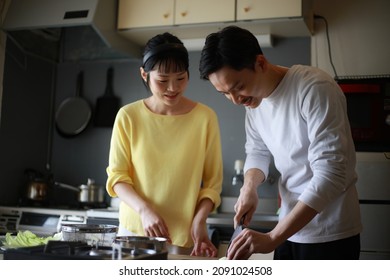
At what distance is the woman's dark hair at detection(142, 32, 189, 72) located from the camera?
1.10 metres

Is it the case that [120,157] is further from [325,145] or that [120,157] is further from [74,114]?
[74,114]

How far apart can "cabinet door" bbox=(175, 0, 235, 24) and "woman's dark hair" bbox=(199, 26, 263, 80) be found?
125cm

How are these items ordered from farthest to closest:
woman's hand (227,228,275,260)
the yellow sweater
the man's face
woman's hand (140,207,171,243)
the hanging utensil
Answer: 1. the hanging utensil
2. the yellow sweater
3. woman's hand (140,207,171,243)
4. the man's face
5. woman's hand (227,228,275,260)

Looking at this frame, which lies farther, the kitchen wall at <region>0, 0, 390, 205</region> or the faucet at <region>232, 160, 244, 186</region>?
the faucet at <region>232, 160, 244, 186</region>

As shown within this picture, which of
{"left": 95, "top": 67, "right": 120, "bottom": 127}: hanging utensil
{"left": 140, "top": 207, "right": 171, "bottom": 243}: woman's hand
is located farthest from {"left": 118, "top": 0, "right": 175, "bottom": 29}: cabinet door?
{"left": 140, "top": 207, "right": 171, "bottom": 243}: woman's hand

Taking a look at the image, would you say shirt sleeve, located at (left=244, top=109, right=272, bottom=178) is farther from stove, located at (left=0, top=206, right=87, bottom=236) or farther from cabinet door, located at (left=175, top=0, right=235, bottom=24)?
stove, located at (left=0, top=206, right=87, bottom=236)

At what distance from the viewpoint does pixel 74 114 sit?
2.67 m

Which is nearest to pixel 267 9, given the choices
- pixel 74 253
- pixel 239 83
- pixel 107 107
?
pixel 107 107

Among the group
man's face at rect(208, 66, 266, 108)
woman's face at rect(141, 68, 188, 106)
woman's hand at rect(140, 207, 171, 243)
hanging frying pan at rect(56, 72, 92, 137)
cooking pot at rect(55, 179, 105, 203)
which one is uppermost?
hanging frying pan at rect(56, 72, 92, 137)

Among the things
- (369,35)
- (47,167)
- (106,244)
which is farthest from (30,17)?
(106,244)

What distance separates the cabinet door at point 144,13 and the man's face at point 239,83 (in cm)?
134

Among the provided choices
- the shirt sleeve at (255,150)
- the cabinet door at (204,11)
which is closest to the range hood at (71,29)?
the cabinet door at (204,11)

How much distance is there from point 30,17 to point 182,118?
4.71 feet
